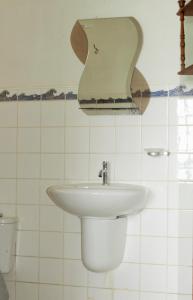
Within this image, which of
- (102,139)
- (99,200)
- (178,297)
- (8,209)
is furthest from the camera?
(8,209)

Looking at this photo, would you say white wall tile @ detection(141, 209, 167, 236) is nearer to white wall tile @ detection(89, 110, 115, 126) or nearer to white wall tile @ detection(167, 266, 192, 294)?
white wall tile @ detection(167, 266, 192, 294)

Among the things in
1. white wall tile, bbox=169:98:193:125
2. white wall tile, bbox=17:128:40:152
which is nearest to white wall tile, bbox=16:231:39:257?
white wall tile, bbox=17:128:40:152

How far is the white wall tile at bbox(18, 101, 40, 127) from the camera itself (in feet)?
7.95

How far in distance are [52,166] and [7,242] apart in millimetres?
484

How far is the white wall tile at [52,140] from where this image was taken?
2.39 meters

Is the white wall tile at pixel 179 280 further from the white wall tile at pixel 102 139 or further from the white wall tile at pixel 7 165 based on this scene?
Result: the white wall tile at pixel 7 165

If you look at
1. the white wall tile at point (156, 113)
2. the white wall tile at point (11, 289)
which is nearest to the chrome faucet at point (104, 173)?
the white wall tile at point (156, 113)

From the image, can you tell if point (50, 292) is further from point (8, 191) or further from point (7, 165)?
point (7, 165)

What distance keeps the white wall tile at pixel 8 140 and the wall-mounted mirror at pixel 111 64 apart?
46 centimetres

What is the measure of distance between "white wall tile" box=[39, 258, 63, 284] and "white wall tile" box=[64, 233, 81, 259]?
0.21ft

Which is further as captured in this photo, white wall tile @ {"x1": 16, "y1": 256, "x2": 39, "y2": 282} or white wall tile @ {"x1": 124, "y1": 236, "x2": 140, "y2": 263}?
white wall tile @ {"x1": 16, "y1": 256, "x2": 39, "y2": 282}

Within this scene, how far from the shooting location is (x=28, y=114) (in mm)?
2436

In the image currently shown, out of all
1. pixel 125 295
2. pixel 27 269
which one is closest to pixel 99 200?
pixel 125 295

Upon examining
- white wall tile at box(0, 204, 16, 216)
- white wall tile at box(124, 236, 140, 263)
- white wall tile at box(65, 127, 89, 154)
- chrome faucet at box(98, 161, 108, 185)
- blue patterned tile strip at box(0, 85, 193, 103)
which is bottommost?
white wall tile at box(124, 236, 140, 263)
